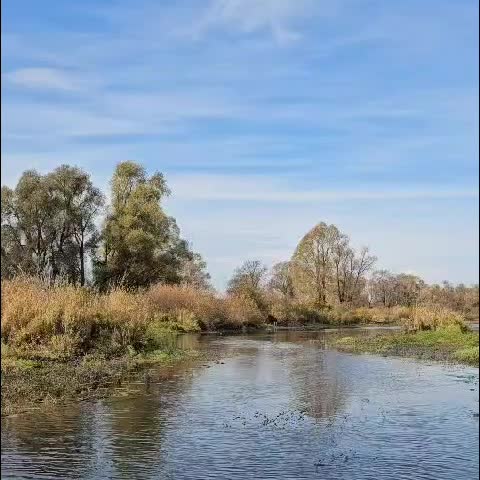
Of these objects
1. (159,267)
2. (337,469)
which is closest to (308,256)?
(159,267)

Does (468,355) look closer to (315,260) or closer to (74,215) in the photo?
(74,215)

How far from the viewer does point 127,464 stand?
864 centimetres

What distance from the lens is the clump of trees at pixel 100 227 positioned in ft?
132

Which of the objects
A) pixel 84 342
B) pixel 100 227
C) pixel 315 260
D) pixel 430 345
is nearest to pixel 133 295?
pixel 84 342

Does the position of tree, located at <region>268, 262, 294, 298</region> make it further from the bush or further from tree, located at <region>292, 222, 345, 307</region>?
the bush

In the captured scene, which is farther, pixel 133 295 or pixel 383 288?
pixel 383 288

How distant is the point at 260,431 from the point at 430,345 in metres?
16.4

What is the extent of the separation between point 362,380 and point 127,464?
376 inches

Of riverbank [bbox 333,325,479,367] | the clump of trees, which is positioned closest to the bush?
riverbank [bbox 333,325,479,367]

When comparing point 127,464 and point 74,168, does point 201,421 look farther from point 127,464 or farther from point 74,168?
point 74,168

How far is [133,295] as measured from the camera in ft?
87.9

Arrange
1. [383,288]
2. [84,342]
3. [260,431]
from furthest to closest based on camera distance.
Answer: [383,288]
[84,342]
[260,431]

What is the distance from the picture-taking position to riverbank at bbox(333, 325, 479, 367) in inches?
840

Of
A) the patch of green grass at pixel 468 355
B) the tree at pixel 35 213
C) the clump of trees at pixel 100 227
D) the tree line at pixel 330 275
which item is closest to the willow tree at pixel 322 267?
the tree line at pixel 330 275
